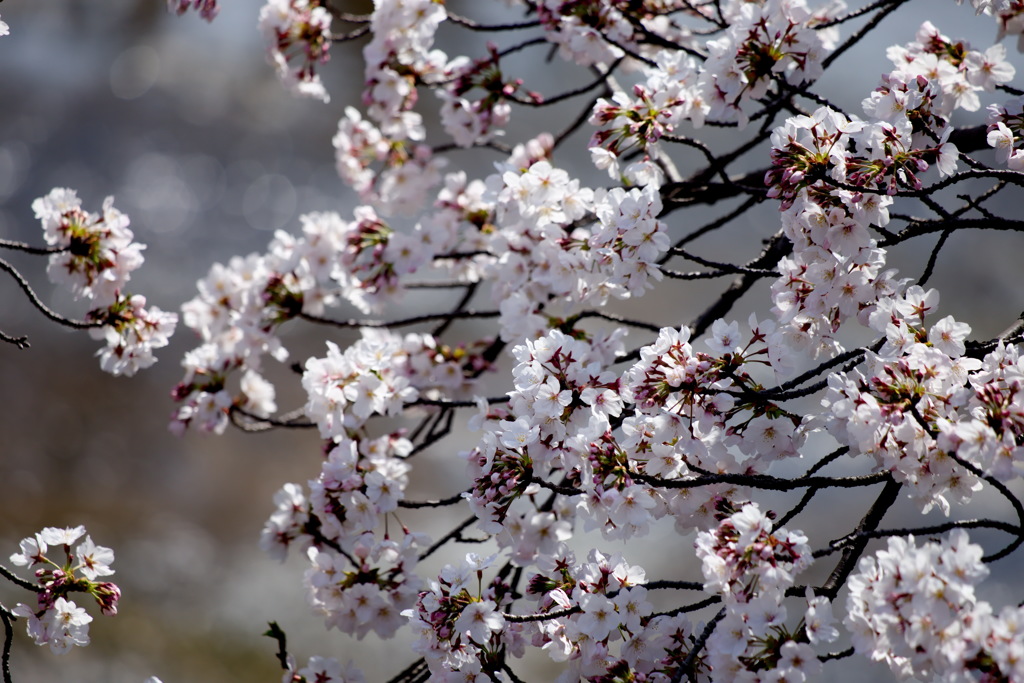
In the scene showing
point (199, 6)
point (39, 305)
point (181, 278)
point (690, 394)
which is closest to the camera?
point (690, 394)

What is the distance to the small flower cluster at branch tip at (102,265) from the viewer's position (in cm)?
182

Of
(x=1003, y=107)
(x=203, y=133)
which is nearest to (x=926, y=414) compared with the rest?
(x=1003, y=107)

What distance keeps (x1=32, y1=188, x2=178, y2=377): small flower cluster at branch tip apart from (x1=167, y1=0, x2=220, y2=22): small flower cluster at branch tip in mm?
623

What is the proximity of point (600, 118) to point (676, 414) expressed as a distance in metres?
0.62

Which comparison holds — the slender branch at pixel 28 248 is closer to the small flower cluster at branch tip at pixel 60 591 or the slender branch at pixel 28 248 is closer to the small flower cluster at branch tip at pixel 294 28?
the small flower cluster at branch tip at pixel 60 591

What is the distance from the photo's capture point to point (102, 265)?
72.8 inches

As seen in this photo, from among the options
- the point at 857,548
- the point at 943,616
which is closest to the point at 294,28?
the point at 857,548

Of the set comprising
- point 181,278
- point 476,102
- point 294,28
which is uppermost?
point 181,278

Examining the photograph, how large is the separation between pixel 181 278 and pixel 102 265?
18.5 feet

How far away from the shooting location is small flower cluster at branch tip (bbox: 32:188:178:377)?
182cm

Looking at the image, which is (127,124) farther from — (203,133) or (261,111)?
(261,111)

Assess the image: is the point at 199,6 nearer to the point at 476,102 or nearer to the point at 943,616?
the point at 476,102

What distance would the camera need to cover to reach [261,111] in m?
9.25

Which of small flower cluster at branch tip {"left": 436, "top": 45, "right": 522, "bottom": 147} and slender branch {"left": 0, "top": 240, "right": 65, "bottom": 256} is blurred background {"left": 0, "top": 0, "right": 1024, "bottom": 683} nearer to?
slender branch {"left": 0, "top": 240, "right": 65, "bottom": 256}
